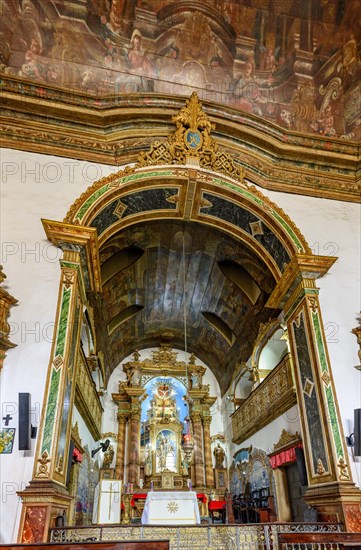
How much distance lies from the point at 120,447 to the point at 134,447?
1.78ft

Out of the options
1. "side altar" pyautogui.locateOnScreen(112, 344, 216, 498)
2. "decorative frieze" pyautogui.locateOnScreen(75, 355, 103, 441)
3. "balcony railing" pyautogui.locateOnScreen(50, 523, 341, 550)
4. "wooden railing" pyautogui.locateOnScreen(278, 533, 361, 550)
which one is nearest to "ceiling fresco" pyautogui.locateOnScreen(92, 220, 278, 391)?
"side altar" pyautogui.locateOnScreen(112, 344, 216, 498)

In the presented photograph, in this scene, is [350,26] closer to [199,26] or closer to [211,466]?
[199,26]

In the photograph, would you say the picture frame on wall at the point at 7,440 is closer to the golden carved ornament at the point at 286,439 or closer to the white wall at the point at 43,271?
the white wall at the point at 43,271

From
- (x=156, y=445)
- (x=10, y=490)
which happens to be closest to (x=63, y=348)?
(x=10, y=490)

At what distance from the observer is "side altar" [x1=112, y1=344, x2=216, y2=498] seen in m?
15.2

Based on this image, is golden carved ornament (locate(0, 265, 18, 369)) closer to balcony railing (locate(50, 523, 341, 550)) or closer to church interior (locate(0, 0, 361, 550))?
church interior (locate(0, 0, 361, 550))

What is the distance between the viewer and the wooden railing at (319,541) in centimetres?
528

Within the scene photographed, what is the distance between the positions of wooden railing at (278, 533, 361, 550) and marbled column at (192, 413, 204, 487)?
10.4 metres

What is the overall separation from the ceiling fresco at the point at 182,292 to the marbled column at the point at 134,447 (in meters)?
2.12

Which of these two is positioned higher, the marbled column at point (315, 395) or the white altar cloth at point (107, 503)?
the marbled column at point (315, 395)

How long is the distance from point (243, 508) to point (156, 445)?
17.4 ft

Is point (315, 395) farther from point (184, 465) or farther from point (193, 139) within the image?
point (184, 465)

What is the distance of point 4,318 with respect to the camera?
6.36 meters

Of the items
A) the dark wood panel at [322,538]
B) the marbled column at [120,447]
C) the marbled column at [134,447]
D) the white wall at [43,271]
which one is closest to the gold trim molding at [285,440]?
the white wall at [43,271]
